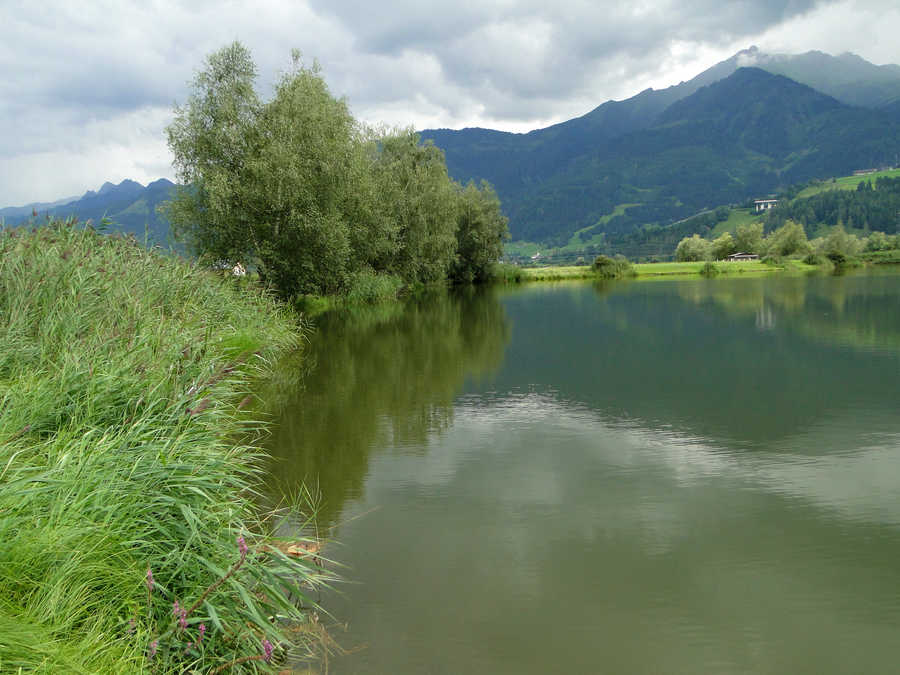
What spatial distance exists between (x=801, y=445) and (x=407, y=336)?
19.2 metres

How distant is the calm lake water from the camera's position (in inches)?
213

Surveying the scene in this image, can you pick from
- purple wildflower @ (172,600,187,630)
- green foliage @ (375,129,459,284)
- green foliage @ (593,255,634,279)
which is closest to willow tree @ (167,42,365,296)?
green foliage @ (375,129,459,284)

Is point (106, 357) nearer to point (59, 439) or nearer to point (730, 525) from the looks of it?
point (59, 439)

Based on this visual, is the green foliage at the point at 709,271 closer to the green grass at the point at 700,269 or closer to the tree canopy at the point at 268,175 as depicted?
the green grass at the point at 700,269

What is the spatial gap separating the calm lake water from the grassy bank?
1266 mm

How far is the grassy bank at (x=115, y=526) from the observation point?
3.93 meters

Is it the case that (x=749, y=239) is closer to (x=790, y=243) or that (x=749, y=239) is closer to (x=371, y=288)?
(x=790, y=243)

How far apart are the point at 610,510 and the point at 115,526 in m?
6.04

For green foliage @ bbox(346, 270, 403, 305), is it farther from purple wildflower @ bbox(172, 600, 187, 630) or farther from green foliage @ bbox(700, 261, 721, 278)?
green foliage @ bbox(700, 261, 721, 278)

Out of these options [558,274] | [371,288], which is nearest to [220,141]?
[371,288]

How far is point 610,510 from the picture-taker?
830cm

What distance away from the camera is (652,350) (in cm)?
2233

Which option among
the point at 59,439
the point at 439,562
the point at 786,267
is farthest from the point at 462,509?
the point at 786,267

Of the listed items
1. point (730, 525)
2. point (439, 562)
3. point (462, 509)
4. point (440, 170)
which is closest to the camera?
point (439, 562)
